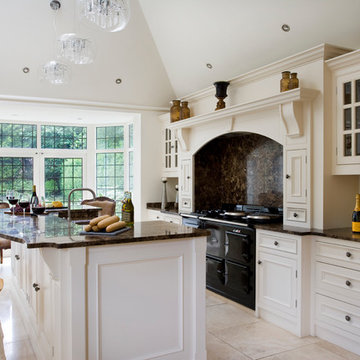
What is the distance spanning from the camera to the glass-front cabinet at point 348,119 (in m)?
3.20

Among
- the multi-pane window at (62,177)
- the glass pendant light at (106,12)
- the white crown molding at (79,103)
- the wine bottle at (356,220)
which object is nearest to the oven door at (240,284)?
the wine bottle at (356,220)

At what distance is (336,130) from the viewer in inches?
133

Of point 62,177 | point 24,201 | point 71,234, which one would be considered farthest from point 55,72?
point 62,177

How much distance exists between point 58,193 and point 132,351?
16.6 feet

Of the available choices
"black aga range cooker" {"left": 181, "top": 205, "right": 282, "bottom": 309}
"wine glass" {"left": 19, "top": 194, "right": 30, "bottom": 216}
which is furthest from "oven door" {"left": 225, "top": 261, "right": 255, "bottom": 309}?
"wine glass" {"left": 19, "top": 194, "right": 30, "bottom": 216}

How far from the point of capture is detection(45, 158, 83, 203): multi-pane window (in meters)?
6.99

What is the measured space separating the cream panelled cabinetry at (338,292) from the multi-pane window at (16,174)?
525 centimetres

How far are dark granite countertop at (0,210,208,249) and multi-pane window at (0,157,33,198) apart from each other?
12.8ft

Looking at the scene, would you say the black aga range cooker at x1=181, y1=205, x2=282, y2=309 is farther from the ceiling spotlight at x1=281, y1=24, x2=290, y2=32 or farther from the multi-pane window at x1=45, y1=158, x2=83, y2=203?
the multi-pane window at x1=45, y1=158, x2=83, y2=203

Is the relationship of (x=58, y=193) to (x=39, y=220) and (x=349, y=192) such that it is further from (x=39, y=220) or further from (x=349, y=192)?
(x=349, y=192)

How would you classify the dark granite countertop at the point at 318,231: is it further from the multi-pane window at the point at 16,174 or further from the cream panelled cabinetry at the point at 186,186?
the multi-pane window at the point at 16,174

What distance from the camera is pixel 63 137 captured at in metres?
7.14

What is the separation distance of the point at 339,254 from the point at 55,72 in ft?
9.98

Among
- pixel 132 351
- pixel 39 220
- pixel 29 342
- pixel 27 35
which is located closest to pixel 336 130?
pixel 132 351
